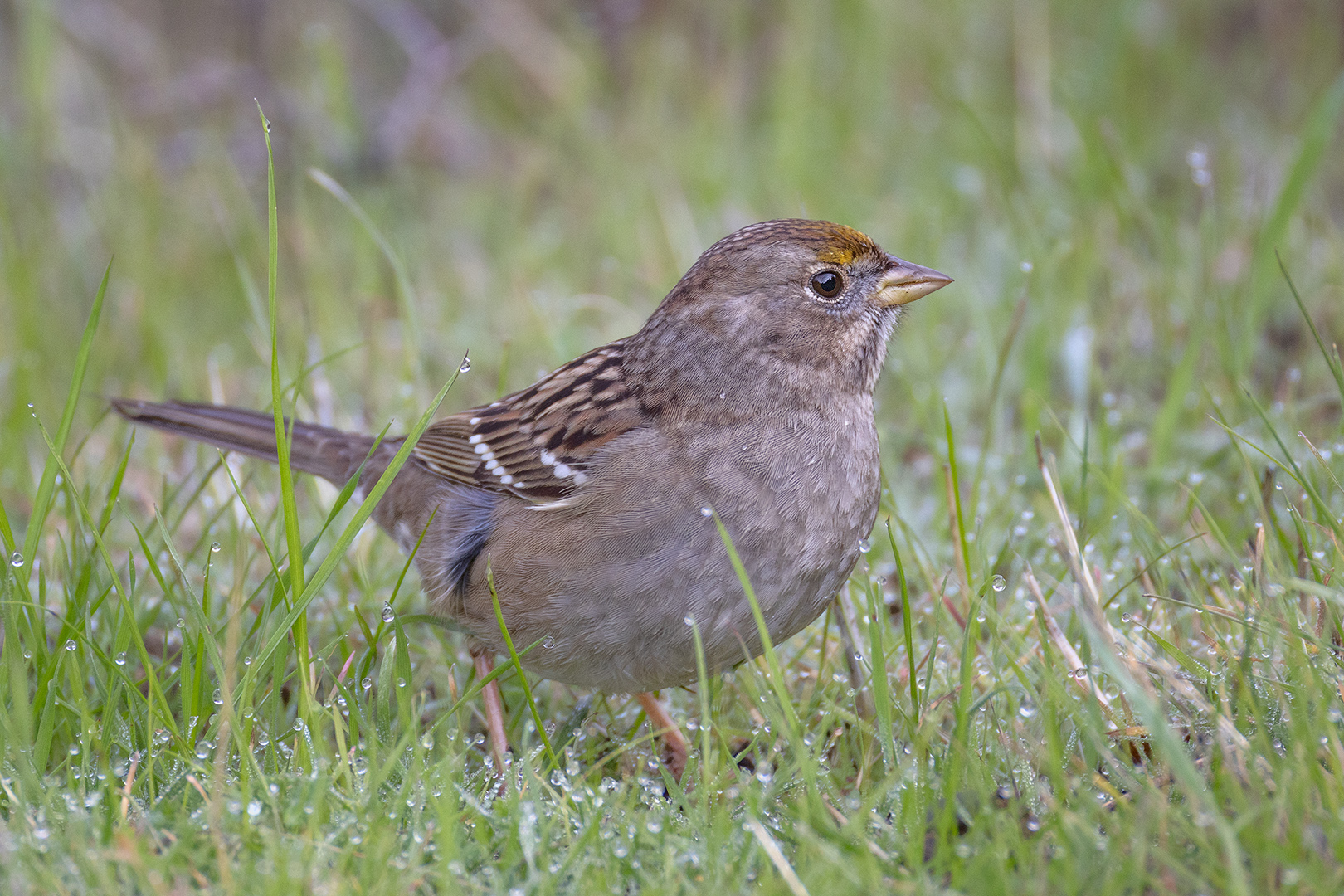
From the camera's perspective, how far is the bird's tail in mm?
3488

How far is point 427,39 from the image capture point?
754cm

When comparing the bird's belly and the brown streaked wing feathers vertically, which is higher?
the brown streaked wing feathers

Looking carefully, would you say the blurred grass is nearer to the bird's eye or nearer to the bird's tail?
the bird's tail

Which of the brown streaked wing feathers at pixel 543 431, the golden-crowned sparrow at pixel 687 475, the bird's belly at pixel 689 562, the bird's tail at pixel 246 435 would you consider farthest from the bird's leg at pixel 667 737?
the bird's tail at pixel 246 435

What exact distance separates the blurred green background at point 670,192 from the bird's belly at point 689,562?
86cm

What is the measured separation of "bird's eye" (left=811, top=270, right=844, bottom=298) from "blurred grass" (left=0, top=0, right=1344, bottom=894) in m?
0.44

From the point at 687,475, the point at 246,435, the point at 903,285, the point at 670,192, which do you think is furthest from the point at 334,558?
the point at 670,192

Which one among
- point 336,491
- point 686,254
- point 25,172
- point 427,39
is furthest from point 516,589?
point 427,39

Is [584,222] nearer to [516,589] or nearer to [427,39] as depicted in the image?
[427,39]

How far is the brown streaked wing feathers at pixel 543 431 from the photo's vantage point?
2.96 metres

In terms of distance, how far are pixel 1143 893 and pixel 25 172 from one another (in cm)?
583

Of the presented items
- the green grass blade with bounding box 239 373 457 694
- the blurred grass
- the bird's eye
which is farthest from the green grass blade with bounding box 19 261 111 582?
the bird's eye

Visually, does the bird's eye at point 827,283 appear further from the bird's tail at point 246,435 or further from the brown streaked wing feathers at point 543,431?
the bird's tail at point 246,435

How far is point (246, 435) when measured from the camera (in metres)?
3.51
